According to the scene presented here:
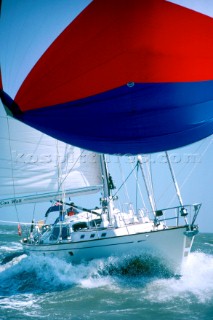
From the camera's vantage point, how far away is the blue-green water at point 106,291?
8000 millimetres

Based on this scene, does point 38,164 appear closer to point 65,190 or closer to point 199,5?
point 65,190

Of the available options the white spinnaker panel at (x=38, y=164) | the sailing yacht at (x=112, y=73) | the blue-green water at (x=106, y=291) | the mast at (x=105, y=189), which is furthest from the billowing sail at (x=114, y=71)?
the white spinnaker panel at (x=38, y=164)

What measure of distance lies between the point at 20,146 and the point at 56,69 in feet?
26.5

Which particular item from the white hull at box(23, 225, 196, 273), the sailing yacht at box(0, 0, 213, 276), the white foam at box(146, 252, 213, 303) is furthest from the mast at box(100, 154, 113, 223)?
the sailing yacht at box(0, 0, 213, 276)

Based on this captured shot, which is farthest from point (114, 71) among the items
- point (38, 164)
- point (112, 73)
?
point (38, 164)

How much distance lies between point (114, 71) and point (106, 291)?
6.23 meters

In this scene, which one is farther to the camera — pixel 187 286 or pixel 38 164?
pixel 38 164

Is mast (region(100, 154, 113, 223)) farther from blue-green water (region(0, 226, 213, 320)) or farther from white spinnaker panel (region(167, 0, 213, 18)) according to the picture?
white spinnaker panel (region(167, 0, 213, 18))

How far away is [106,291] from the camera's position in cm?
988

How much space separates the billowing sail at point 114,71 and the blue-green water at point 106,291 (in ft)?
12.1

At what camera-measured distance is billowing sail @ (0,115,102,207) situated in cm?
1415

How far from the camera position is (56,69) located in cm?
672

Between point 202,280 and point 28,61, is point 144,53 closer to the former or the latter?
point 28,61

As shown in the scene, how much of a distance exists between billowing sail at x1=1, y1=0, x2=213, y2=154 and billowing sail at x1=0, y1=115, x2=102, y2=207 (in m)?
6.52
